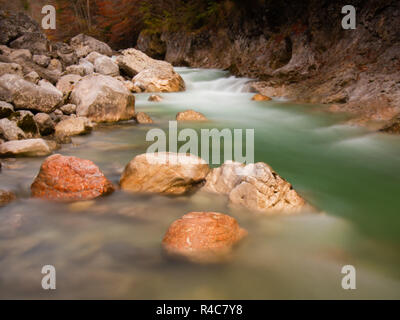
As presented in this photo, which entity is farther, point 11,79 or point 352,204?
point 11,79

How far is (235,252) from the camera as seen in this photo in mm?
2646

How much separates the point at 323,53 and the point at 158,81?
231 inches

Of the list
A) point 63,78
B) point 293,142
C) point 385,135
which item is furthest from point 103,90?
point 385,135

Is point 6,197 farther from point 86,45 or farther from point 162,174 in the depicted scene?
point 86,45

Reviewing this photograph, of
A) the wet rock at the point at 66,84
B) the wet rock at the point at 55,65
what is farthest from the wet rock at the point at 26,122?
the wet rock at the point at 55,65

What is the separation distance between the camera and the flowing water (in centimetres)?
227

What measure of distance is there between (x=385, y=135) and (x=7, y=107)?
7110 millimetres

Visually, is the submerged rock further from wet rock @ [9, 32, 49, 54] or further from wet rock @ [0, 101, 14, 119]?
wet rock @ [0, 101, 14, 119]

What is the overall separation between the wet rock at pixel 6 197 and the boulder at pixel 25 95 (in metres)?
3.04

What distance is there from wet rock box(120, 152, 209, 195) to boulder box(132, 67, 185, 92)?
833cm

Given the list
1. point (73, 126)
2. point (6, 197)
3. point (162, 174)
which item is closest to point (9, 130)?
point (73, 126)
